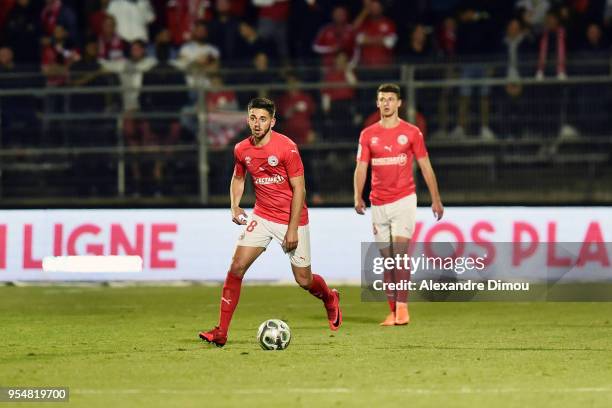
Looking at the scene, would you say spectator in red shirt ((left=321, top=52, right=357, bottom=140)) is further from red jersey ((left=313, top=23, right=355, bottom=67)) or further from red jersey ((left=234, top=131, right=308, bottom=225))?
red jersey ((left=234, top=131, right=308, bottom=225))

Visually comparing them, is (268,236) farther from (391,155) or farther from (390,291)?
(390,291)

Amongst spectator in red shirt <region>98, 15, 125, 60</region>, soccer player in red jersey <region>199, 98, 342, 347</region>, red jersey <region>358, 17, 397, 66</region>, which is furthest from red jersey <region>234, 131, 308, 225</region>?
spectator in red shirt <region>98, 15, 125, 60</region>

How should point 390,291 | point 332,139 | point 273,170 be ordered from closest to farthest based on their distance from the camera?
point 273,170
point 390,291
point 332,139

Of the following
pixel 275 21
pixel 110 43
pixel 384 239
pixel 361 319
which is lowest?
pixel 361 319

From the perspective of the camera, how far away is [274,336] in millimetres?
10664

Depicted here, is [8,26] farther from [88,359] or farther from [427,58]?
[88,359]

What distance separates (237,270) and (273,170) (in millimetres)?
853

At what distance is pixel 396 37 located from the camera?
20.0 m

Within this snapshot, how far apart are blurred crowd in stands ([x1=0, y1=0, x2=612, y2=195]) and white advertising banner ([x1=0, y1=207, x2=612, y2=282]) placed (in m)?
1.05

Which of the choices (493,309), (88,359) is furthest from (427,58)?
(88,359)

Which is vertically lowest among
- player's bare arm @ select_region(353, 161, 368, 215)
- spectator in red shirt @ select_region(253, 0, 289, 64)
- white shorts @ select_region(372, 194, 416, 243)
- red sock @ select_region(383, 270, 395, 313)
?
red sock @ select_region(383, 270, 395, 313)

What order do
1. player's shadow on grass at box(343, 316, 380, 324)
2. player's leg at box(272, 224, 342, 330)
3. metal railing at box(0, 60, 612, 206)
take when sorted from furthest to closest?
metal railing at box(0, 60, 612, 206), player's shadow on grass at box(343, 316, 380, 324), player's leg at box(272, 224, 342, 330)

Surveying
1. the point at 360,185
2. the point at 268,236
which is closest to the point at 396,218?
the point at 360,185

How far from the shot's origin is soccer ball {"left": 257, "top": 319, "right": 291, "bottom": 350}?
1067 centimetres
